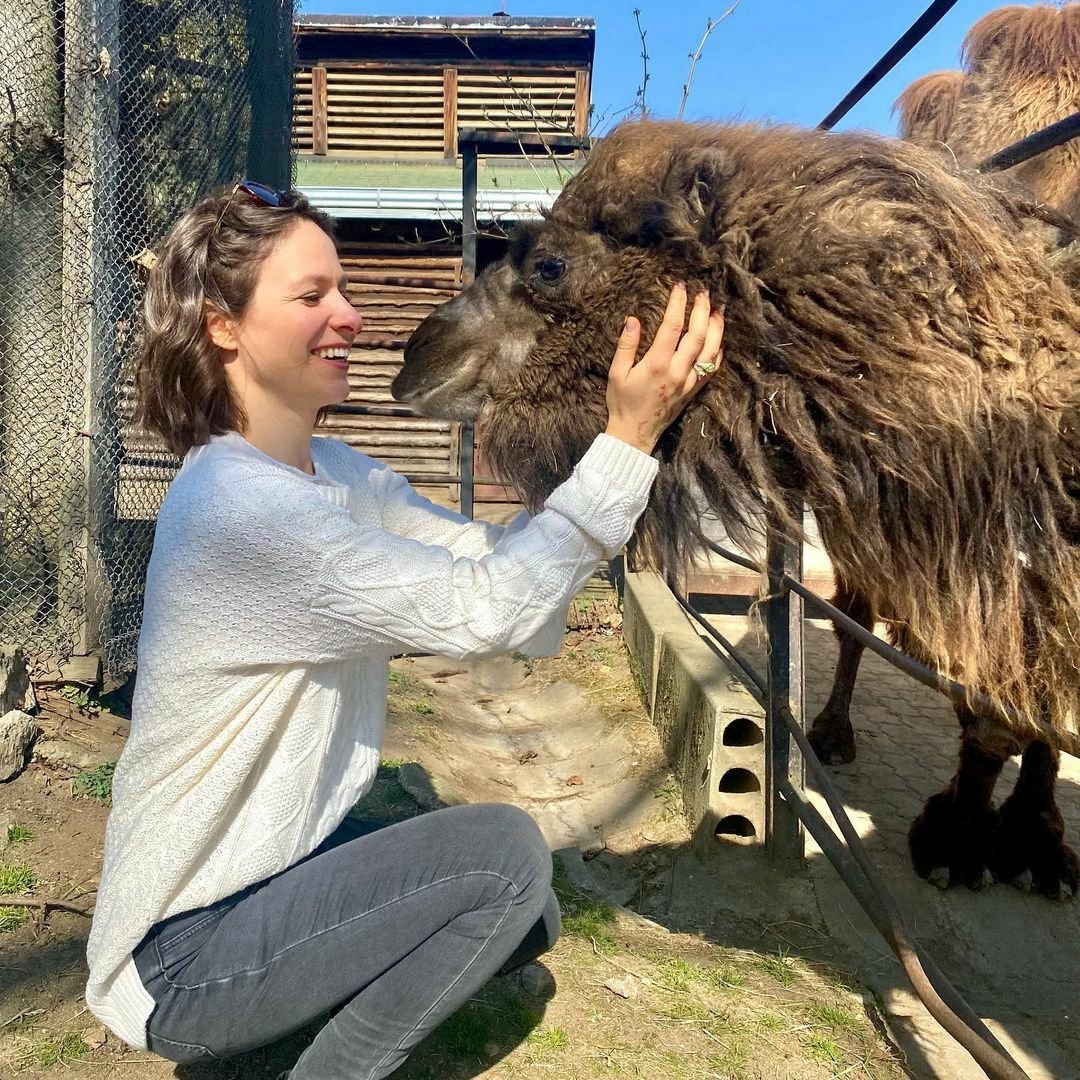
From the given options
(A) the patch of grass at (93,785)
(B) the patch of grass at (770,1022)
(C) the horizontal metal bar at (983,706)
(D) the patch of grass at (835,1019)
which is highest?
(C) the horizontal metal bar at (983,706)

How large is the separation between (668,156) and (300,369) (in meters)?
0.94

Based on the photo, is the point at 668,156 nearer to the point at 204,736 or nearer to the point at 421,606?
the point at 421,606

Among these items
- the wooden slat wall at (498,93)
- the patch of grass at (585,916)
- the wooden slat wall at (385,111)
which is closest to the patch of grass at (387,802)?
the patch of grass at (585,916)

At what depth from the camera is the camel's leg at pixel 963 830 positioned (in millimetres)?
3721

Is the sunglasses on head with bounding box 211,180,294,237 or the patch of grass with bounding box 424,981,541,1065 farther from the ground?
the sunglasses on head with bounding box 211,180,294,237

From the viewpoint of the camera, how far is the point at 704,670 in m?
4.60

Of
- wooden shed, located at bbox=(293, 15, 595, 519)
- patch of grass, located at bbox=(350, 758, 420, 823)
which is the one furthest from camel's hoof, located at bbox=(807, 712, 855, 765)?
wooden shed, located at bbox=(293, 15, 595, 519)

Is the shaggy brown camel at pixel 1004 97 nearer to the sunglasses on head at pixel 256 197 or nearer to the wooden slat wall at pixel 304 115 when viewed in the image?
the sunglasses on head at pixel 256 197

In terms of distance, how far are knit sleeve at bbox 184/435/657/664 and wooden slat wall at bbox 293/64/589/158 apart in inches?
488

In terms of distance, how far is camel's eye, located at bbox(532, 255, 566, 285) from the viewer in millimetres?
2131

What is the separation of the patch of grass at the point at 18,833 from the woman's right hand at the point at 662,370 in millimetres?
2635

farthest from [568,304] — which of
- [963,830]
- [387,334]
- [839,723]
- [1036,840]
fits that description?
[387,334]

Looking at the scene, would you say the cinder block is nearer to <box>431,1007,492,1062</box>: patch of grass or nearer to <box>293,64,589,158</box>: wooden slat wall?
<box>431,1007,492,1062</box>: patch of grass

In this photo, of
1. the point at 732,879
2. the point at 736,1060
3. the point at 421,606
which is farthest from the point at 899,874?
the point at 421,606
